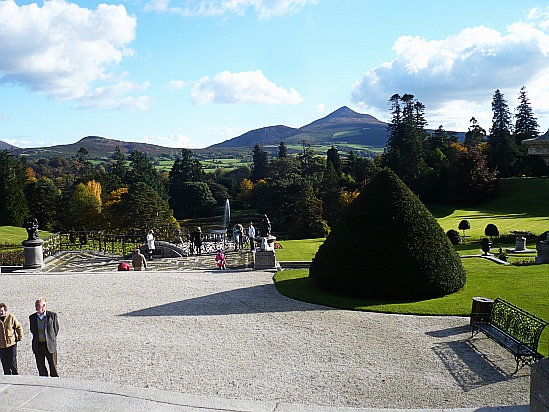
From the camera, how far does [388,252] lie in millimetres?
14484

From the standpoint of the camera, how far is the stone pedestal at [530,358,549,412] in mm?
5832

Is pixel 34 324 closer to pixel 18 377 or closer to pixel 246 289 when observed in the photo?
pixel 18 377

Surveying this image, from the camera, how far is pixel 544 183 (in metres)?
62.5

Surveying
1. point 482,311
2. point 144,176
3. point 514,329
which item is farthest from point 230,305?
point 144,176

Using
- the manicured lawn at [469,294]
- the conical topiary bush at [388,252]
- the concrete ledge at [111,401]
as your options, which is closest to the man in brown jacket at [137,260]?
the manicured lawn at [469,294]

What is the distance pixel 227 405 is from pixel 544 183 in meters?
65.7

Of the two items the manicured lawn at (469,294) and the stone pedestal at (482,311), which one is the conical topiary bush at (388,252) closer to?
the manicured lawn at (469,294)

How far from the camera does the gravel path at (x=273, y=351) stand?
329 inches

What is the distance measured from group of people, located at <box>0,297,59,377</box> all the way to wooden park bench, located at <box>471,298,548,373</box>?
8.36 meters

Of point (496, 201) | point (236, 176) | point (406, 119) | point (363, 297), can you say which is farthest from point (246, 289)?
point (236, 176)

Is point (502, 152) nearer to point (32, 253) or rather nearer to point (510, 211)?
point (510, 211)

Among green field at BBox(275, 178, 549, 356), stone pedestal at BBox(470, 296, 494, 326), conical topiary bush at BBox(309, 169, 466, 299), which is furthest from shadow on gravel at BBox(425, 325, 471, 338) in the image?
conical topiary bush at BBox(309, 169, 466, 299)

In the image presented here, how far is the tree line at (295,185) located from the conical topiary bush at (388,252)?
33589mm

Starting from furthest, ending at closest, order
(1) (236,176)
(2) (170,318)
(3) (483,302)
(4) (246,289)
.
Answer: (1) (236,176) → (4) (246,289) → (2) (170,318) → (3) (483,302)
